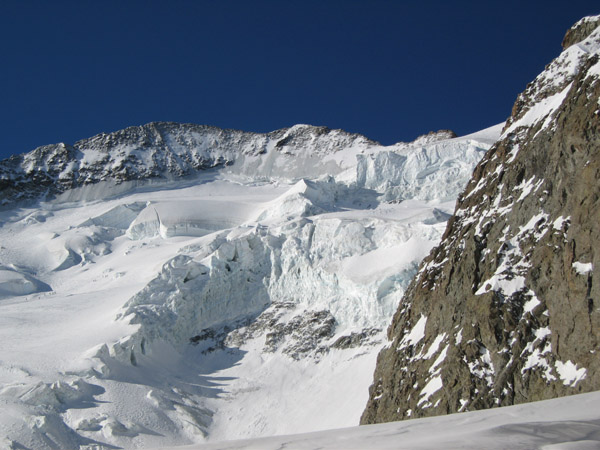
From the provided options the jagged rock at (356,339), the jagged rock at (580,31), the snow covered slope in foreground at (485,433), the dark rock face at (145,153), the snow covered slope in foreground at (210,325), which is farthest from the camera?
the dark rock face at (145,153)

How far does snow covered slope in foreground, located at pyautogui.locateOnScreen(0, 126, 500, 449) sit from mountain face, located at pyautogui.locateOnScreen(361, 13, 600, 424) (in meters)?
13.7

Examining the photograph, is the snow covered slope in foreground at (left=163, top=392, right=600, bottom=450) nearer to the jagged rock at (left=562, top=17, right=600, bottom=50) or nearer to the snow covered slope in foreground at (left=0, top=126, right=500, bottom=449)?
the snow covered slope in foreground at (left=0, top=126, right=500, bottom=449)

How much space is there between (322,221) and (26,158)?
95.5 meters

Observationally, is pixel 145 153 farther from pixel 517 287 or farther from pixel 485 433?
pixel 485 433

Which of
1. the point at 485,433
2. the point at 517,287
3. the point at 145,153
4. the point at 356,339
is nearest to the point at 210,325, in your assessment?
the point at 356,339

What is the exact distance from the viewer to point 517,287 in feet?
73.9

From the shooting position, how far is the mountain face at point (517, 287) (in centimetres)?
1955

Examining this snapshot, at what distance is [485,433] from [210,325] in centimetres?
4809

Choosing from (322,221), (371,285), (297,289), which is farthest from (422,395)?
(322,221)

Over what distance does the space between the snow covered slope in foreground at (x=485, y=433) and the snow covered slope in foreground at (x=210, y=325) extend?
2639 cm

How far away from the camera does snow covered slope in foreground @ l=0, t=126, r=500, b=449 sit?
41906 mm

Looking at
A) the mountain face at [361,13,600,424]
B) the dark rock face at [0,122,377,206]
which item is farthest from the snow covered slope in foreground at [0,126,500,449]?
the dark rock face at [0,122,377,206]

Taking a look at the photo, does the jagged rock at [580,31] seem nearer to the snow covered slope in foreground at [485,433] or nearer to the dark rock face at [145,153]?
the snow covered slope in foreground at [485,433]

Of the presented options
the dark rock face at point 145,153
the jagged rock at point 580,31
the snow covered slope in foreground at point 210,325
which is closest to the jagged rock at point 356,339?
the snow covered slope in foreground at point 210,325
